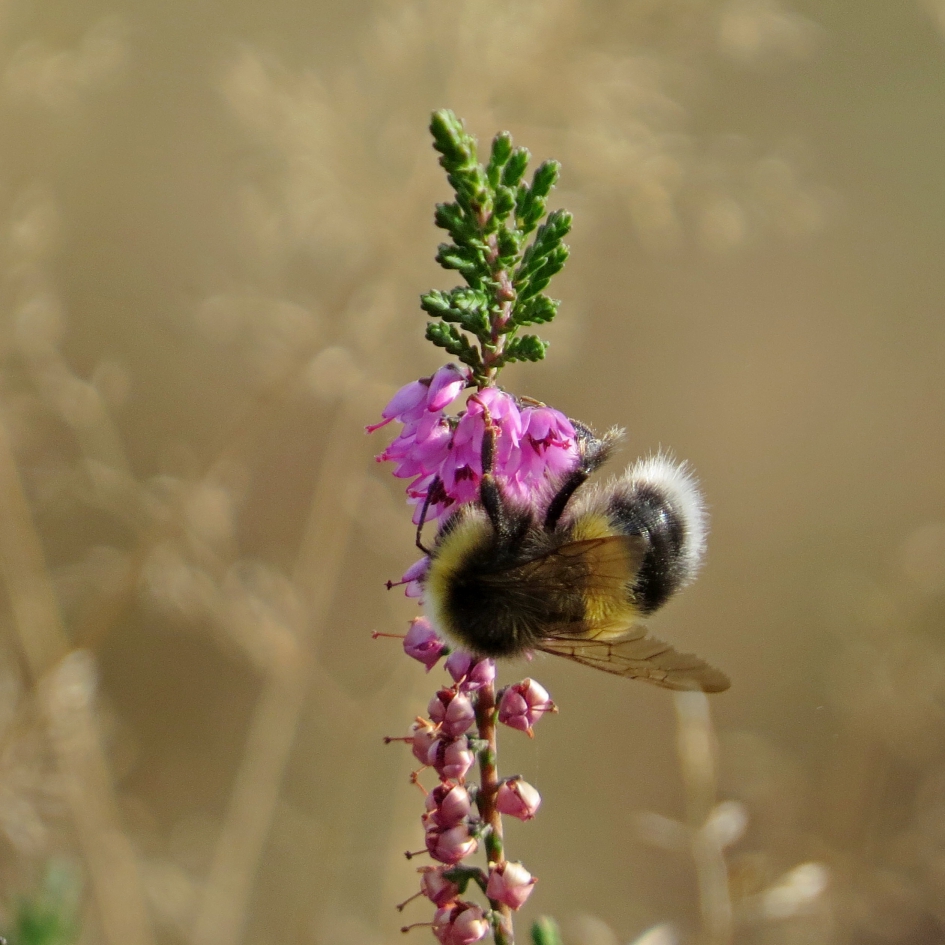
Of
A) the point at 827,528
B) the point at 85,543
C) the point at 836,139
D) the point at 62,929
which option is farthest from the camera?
the point at 836,139

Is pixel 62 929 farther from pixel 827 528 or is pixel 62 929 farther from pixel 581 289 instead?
pixel 827 528

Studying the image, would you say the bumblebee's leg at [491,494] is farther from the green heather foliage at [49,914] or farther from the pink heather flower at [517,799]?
the green heather foliage at [49,914]

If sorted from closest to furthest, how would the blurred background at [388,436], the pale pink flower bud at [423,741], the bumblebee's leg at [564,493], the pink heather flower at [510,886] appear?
the pink heather flower at [510,886] → the pale pink flower bud at [423,741] → the bumblebee's leg at [564,493] → the blurred background at [388,436]

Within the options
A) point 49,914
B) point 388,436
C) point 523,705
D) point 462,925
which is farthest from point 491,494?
point 388,436

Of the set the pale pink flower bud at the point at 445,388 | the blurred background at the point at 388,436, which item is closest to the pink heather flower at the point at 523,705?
the pale pink flower bud at the point at 445,388

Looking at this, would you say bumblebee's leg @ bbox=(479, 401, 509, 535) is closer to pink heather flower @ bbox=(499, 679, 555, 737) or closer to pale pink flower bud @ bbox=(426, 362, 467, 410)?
pale pink flower bud @ bbox=(426, 362, 467, 410)

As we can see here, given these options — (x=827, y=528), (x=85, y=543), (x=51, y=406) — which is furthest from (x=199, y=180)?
(x=827, y=528)

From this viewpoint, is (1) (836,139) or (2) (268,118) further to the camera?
(1) (836,139)

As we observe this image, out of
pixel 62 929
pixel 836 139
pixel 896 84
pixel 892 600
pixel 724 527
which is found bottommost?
pixel 62 929
